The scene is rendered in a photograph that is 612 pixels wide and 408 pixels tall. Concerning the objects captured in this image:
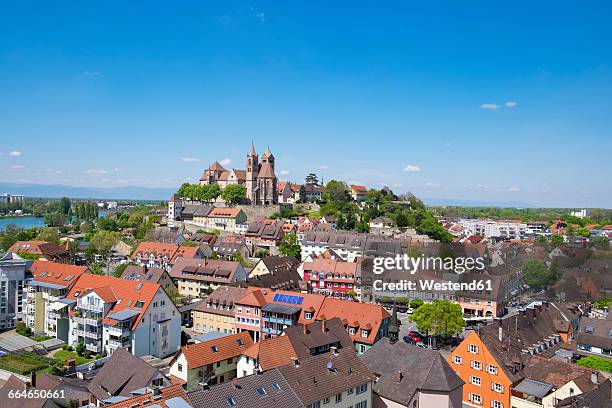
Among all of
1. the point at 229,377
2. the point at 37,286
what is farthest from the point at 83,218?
the point at 229,377

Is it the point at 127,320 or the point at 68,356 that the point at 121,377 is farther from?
the point at 68,356

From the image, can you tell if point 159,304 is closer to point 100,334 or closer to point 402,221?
point 100,334

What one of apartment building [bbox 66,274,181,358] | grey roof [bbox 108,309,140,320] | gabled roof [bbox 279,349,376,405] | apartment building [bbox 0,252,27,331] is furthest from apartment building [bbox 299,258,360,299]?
gabled roof [bbox 279,349,376,405]

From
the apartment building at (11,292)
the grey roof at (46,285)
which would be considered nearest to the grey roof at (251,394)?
the grey roof at (46,285)

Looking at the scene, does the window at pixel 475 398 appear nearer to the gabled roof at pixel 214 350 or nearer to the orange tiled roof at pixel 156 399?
the gabled roof at pixel 214 350
